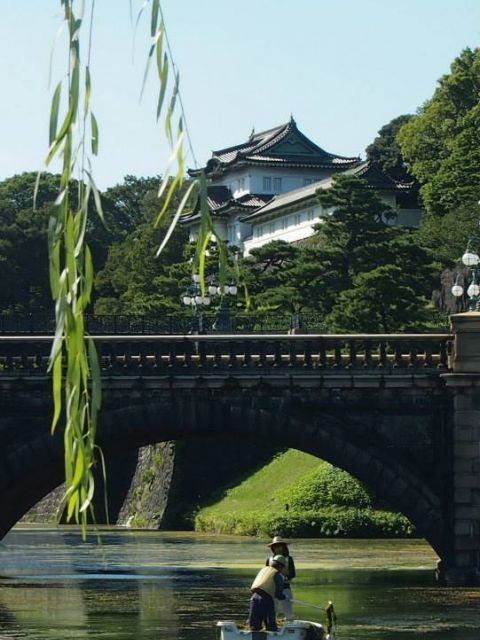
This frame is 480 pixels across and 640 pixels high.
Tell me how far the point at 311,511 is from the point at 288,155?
71926 mm

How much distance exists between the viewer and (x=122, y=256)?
12269 cm

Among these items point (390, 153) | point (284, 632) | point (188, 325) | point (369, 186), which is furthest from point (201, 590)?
point (390, 153)

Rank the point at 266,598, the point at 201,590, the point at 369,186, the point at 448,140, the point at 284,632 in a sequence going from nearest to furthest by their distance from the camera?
the point at 284,632 → the point at 266,598 → the point at 201,590 → the point at 369,186 → the point at 448,140

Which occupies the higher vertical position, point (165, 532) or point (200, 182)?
point (200, 182)

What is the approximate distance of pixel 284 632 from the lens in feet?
85.8

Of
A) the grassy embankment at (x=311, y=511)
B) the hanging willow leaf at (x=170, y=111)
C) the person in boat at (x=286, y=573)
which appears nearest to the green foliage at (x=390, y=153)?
the grassy embankment at (x=311, y=511)

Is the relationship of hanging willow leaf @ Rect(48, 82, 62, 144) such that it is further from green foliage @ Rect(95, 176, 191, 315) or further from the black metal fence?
green foliage @ Rect(95, 176, 191, 315)

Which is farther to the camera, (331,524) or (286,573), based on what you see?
(331,524)

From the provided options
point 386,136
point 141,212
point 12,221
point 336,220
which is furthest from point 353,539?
point 141,212

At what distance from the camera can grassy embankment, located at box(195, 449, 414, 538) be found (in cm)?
6669

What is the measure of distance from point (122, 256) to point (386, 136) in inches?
1032

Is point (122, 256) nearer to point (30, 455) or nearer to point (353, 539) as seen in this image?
point (353, 539)

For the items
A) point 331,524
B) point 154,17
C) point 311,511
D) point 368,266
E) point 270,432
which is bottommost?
point 331,524

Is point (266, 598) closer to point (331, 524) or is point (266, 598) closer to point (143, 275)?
point (331, 524)
